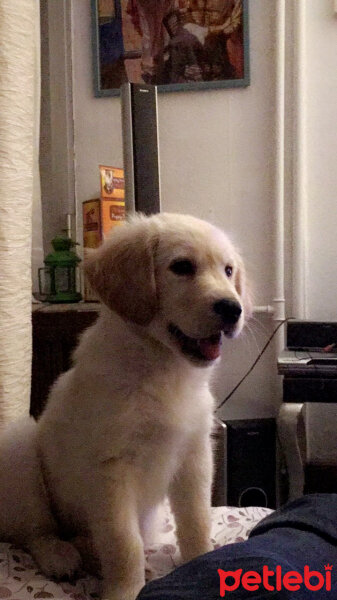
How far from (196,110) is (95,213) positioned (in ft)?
1.96

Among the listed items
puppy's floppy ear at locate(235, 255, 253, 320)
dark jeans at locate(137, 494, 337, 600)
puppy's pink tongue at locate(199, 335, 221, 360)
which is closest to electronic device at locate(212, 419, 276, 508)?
puppy's floppy ear at locate(235, 255, 253, 320)

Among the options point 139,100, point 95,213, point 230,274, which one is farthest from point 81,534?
point 95,213

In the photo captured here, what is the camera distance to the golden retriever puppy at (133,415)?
0.80 meters

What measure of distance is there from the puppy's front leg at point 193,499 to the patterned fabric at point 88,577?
0.06m

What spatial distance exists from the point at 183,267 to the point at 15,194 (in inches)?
16.8

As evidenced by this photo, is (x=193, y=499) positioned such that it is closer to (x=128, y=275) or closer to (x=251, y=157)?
(x=128, y=275)

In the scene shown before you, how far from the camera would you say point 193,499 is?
91 centimetres

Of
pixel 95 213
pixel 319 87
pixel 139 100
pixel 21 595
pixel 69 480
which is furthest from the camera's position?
pixel 319 87

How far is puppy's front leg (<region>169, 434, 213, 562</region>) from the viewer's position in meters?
0.89

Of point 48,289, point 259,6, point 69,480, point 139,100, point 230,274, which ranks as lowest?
point 69,480

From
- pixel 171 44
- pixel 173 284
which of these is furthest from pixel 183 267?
pixel 171 44

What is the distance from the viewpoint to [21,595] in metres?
0.76

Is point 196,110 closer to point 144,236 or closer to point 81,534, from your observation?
point 144,236

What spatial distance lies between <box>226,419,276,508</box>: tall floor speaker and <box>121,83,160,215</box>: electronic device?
756mm
